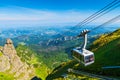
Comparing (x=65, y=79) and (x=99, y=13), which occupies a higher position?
(x=99, y=13)

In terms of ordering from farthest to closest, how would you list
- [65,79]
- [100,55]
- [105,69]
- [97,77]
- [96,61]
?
[100,55] < [96,61] < [65,79] < [105,69] < [97,77]

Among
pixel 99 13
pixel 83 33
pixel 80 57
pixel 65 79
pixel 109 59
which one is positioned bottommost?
pixel 65 79

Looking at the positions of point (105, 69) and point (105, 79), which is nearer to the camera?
point (105, 79)

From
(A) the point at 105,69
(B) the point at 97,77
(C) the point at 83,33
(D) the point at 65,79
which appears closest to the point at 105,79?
(B) the point at 97,77

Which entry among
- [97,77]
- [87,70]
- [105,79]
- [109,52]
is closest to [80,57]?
[105,79]

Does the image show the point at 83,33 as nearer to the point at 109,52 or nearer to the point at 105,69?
the point at 105,69

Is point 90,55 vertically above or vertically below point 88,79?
above

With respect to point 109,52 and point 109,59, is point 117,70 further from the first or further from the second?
point 109,52

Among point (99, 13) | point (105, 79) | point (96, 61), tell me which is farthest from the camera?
point (96, 61)

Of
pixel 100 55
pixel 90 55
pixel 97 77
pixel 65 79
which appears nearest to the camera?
pixel 90 55
